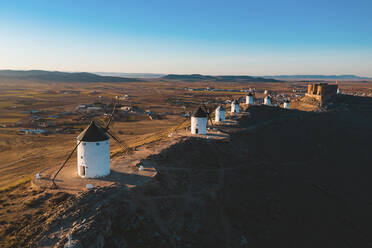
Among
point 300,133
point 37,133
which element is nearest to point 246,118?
point 300,133

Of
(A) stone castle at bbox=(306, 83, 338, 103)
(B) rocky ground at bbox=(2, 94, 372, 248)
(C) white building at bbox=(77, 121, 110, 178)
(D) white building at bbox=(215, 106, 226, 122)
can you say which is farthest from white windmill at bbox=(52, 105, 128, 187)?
(A) stone castle at bbox=(306, 83, 338, 103)

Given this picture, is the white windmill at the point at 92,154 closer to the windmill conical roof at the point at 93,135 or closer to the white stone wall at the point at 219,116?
the windmill conical roof at the point at 93,135

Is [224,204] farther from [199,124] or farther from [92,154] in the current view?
[199,124]

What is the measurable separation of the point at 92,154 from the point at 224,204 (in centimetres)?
1252

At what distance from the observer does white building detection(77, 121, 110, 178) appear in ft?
71.7

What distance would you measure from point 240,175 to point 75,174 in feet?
56.7

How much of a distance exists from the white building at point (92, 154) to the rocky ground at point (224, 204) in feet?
10.8

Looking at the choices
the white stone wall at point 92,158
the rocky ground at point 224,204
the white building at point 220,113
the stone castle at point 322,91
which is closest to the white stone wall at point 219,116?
the white building at point 220,113

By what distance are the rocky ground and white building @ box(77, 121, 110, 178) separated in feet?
10.8

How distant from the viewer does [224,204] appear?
22.8 m

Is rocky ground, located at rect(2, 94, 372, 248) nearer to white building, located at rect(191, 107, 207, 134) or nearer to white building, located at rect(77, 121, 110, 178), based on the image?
white building, located at rect(77, 121, 110, 178)

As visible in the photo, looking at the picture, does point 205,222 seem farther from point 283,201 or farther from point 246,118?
point 246,118

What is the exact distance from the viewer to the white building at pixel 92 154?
2184 cm

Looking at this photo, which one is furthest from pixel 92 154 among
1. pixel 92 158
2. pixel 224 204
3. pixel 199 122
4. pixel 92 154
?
pixel 199 122
